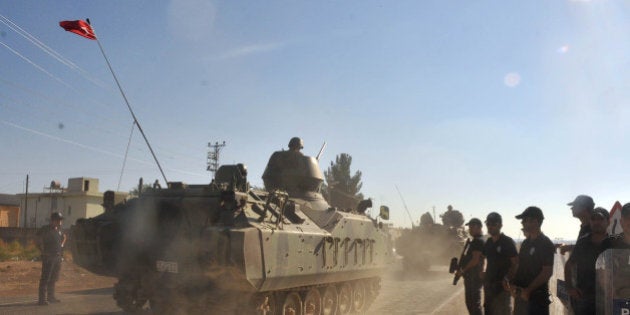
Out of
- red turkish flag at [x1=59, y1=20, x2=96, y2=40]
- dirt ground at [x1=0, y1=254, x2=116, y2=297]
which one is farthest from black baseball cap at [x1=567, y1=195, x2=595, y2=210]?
dirt ground at [x1=0, y1=254, x2=116, y2=297]

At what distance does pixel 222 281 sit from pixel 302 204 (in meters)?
3.68

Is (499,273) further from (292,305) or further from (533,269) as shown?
(292,305)

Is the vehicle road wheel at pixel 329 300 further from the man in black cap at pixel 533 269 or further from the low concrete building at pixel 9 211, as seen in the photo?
the low concrete building at pixel 9 211

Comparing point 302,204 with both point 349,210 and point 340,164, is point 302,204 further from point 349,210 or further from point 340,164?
point 340,164

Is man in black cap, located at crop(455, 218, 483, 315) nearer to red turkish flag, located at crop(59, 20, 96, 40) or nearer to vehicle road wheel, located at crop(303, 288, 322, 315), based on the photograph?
vehicle road wheel, located at crop(303, 288, 322, 315)

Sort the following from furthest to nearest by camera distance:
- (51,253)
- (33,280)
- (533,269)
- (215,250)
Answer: (33,280) → (51,253) → (215,250) → (533,269)

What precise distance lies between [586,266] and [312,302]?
585 cm

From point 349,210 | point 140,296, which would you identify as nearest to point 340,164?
point 349,210

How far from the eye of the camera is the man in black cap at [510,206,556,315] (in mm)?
6375

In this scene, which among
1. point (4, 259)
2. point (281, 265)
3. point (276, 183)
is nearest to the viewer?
point (281, 265)

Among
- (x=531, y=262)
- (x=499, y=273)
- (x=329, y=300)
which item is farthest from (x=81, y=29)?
(x=531, y=262)

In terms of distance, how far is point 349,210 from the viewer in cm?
1310

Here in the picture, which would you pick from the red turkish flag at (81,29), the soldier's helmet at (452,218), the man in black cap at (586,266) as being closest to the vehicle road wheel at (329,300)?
the man in black cap at (586,266)

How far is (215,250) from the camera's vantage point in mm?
7988
